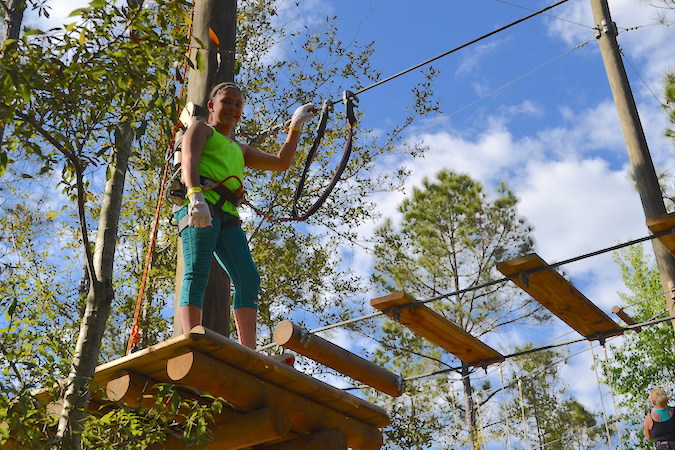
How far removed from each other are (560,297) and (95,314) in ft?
11.8

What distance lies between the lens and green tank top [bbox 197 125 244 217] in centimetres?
360

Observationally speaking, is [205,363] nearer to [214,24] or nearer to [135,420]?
[135,420]

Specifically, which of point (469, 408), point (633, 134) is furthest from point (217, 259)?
point (469, 408)

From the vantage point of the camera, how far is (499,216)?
59.2ft

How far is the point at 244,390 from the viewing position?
3.29 m

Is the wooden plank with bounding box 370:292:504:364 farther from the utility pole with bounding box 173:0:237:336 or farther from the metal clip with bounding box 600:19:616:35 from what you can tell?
the metal clip with bounding box 600:19:616:35

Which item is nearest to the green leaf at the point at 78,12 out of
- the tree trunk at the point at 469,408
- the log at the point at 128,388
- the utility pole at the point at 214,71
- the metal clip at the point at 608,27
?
the utility pole at the point at 214,71

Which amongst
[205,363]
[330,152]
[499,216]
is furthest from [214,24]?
[499,216]

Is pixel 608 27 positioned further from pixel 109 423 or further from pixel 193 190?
pixel 109 423

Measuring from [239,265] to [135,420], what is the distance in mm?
1008

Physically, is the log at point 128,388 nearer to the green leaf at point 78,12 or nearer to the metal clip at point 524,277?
the green leaf at point 78,12

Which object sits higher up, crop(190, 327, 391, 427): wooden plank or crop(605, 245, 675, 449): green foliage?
crop(605, 245, 675, 449): green foliage

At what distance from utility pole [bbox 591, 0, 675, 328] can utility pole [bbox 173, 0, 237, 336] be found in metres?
4.53

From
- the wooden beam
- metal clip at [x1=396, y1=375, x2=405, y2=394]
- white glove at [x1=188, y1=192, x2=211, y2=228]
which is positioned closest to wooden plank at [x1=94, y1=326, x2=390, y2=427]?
white glove at [x1=188, y1=192, x2=211, y2=228]
